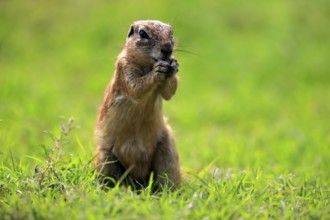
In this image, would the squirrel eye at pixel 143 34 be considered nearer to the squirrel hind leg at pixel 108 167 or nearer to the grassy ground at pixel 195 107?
the grassy ground at pixel 195 107

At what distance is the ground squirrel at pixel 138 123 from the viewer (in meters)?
5.28

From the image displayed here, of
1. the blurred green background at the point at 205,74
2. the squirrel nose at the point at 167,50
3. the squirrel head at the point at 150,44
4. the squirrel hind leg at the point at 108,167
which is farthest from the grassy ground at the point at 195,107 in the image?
the squirrel nose at the point at 167,50

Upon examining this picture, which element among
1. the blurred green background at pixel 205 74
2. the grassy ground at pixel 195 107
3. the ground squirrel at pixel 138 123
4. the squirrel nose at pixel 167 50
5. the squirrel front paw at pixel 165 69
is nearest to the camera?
the grassy ground at pixel 195 107

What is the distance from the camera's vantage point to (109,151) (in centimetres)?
540

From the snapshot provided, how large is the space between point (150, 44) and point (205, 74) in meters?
6.97

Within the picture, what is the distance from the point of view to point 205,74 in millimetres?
12195

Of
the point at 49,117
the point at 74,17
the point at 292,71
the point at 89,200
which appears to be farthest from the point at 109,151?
the point at 74,17

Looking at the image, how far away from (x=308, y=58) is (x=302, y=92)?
4.98 feet

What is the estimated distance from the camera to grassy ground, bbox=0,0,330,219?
448 cm

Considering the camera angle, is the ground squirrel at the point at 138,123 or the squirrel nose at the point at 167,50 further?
the ground squirrel at the point at 138,123

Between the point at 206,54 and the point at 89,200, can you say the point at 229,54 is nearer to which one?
the point at 206,54

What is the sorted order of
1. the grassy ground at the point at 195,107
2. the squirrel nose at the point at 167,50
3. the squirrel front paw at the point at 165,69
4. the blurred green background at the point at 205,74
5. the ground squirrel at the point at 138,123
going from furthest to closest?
the blurred green background at the point at 205,74, the ground squirrel at the point at 138,123, the squirrel nose at the point at 167,50, the squirrel front paw at the point at 165,69, the grassy ground at the point at 195,107

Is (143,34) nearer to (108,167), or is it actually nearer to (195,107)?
(108,167)

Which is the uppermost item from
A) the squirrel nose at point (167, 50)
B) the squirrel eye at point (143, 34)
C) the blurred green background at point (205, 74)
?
the squirrel eye at point (143, 34)
